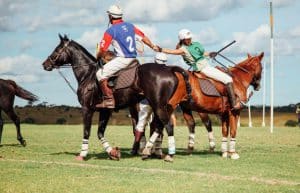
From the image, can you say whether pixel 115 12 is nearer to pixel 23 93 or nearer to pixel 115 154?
pixel 115 154

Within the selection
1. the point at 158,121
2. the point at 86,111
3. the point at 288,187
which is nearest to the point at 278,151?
the point at 158,121

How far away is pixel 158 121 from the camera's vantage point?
17859mm

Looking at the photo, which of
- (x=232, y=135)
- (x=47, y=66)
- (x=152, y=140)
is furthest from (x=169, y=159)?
(x=47, y=66)

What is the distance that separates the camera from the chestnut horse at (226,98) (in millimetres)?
18125

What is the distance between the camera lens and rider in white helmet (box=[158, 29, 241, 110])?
1814 cm

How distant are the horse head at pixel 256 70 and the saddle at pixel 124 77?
152 inches

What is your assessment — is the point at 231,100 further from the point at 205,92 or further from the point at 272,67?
the point at 272,67

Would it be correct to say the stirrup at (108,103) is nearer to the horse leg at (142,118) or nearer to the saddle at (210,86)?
the horse leg at (142,118)

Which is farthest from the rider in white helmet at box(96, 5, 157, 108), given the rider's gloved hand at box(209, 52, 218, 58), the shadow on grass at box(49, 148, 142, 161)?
the rider's gloved hand at box(209, 52, 218, 58)

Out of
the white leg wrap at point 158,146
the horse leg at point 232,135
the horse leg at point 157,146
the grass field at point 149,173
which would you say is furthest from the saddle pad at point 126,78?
the horse leg at point 232,135

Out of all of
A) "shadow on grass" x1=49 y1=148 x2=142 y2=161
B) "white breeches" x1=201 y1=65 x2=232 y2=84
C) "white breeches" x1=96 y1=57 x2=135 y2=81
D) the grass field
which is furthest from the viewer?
"shadow on grass" x1=49 y1=148 x2=142 y2=161

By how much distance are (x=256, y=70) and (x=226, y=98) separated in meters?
1.79

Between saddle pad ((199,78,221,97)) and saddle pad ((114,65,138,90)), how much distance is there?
1.83m

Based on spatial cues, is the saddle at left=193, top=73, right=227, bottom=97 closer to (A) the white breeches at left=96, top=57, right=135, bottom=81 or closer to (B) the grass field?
(B) the grass field
